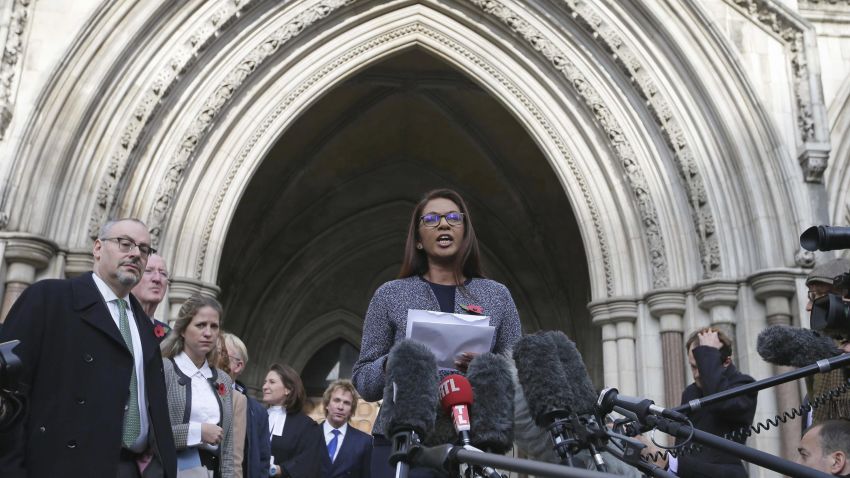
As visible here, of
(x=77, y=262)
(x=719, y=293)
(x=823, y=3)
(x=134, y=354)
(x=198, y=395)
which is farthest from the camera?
(x=823, y=3)

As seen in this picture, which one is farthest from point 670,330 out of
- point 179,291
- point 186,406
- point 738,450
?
point 738,450

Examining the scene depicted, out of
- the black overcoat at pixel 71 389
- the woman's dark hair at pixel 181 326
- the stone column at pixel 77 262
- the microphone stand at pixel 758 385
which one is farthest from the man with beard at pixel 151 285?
the stone column at pixel 77 262

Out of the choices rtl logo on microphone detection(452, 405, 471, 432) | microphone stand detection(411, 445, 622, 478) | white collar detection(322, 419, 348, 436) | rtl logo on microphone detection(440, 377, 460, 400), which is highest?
white collar detection(322, 419, 348, 436)

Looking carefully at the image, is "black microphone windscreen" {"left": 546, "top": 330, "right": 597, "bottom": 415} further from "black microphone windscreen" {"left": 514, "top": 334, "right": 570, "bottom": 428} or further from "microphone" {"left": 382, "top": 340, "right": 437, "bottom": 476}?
"microphone" {"left": 382, "top": 340, "right": 437, "bottom": 476}

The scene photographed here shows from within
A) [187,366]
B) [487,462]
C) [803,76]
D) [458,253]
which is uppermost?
[803,76]

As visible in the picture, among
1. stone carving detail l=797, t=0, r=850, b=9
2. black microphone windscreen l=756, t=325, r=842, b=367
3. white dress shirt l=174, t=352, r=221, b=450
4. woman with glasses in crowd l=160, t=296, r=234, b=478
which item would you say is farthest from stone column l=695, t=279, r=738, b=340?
white dress shirt l=174, t=352, r=221, b=450

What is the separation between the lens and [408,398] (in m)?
2.23

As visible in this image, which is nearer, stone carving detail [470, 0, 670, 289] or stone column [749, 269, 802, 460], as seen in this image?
stone column [749, 269, 802, 460]

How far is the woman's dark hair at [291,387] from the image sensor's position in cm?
550

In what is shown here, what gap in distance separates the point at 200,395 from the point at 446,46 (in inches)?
242

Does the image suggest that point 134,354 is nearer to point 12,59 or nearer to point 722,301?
point 12,59

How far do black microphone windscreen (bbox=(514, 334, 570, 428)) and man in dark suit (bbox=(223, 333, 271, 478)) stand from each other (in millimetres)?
2068

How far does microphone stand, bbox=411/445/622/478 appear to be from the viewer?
61.3 inches

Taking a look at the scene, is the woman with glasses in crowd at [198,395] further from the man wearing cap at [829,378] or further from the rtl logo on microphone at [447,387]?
the man wearing cap at [829,378]
